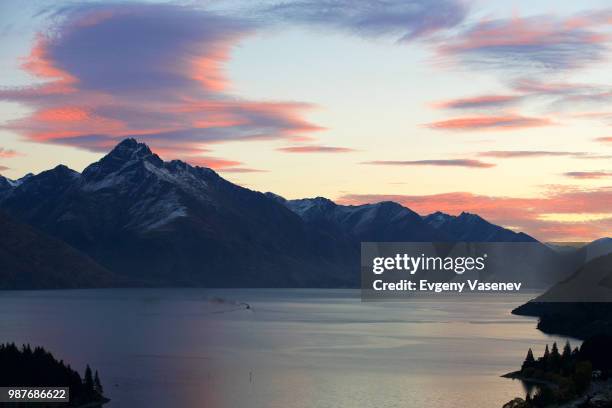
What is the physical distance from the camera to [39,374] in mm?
144750

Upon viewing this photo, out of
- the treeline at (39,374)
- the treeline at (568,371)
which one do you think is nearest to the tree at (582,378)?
the treeline at (568,371)

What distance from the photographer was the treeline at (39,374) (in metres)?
142

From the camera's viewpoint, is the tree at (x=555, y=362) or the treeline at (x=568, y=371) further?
the tree at (x=555, y=362)

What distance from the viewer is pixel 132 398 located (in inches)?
6407
